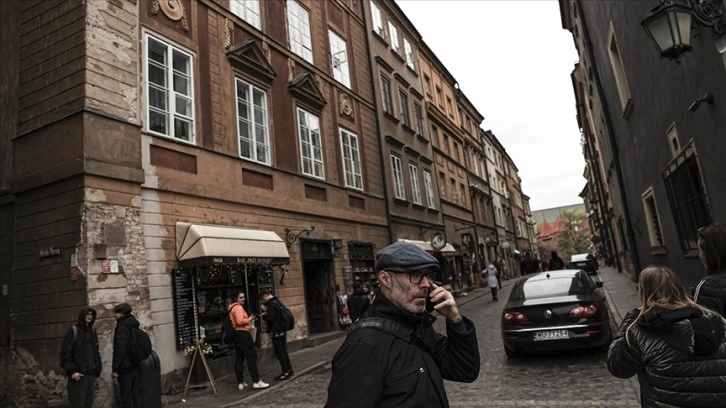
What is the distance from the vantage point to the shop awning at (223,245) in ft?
29.6

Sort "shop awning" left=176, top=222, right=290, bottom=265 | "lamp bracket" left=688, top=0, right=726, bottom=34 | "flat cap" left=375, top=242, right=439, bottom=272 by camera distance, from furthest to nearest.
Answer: "shop awning" left=176, top=222, right=290, bottom=265 < "lamp bracket" left=688, top=0, right=726, bottom=34 < "flat cap" left=375, top=242, right=439, bottom=272

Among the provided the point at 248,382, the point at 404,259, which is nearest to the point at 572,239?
the point at 248,382

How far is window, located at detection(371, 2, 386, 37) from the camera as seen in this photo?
2174 centimetres

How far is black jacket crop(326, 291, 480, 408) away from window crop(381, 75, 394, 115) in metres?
19.2

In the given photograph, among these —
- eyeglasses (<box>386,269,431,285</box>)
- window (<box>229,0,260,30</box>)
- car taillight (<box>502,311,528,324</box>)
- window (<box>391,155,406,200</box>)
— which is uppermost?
window (<box>229,0,260,30</box>)

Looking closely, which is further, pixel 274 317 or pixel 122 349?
pixel 274 317

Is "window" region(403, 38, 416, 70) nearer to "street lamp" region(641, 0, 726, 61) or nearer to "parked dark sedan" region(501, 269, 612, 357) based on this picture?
"parked dark sedan" region(501, 269, 612, 357)

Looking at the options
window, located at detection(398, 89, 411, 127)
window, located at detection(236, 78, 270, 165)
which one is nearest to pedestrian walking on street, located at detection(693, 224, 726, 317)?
window, located at detection(236, 78, 270, 165)

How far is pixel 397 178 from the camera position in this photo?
20.6 metres

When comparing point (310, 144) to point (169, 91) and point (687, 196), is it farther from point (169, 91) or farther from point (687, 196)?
point (687, 196)

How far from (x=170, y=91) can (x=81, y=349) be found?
5.34 meters

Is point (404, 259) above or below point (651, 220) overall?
below

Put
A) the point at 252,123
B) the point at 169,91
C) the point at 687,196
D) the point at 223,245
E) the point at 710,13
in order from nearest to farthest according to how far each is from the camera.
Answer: the point at 710,13
the point at 687,196
the point at 223,245
the point at 169,91
the point at 252,123

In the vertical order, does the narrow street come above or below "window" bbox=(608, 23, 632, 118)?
below
